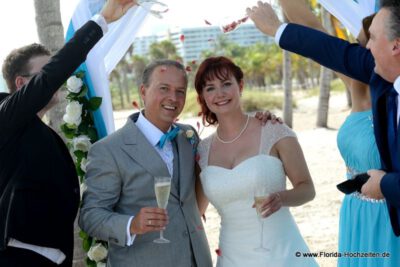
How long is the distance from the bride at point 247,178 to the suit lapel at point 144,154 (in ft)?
1.46

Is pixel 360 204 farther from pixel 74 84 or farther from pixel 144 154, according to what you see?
pixel 74 84

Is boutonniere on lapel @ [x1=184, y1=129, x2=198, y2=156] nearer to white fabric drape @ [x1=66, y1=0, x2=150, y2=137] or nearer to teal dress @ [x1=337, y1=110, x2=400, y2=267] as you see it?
white fabric drape @ [x1=66, y1=0, x2=150, y2=137]

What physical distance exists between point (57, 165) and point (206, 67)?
1381 mm

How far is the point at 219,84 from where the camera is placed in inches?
157

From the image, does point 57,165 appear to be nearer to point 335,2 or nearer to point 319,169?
point 335,2

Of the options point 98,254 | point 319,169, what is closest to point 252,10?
point 98,254

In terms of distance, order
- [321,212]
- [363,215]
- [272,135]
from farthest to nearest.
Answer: [321,212]
[272,135]
[363,215]

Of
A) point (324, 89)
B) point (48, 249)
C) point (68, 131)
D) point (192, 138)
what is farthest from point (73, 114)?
point (324, 89)

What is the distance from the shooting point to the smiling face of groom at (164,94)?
3.84m

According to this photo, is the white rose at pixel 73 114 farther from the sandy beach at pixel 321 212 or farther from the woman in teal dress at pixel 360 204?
the sandy beach at pixel 321 212

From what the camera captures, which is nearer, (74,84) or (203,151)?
(203,151)

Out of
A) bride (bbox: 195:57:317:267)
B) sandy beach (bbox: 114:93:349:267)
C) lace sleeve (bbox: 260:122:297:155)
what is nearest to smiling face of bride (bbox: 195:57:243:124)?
bride (bbox: 195:57:317:267)

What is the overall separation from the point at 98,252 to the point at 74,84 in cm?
133

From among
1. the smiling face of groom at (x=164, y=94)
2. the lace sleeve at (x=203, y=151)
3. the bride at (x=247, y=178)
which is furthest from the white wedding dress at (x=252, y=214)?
the smiling face of groom at (x=164, y=94)
